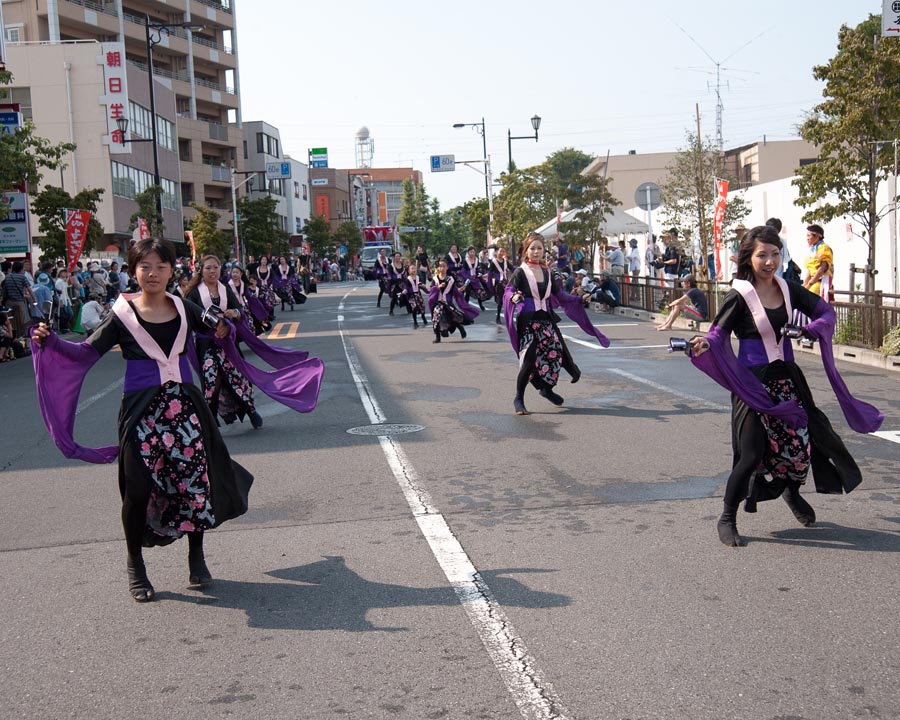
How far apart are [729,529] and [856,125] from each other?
45.2 feet

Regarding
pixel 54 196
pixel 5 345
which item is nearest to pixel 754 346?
pixel 5 345

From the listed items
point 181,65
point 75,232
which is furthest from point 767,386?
point 181,65

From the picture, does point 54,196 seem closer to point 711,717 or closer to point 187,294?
point 187,294

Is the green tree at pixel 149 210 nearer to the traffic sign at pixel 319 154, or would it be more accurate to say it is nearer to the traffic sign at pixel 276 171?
the traffic sign at pixel 276 171

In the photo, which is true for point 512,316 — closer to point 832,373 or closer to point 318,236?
point 832,373

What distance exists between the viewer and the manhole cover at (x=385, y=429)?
968cm

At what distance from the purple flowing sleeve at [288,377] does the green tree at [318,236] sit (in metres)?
85.3

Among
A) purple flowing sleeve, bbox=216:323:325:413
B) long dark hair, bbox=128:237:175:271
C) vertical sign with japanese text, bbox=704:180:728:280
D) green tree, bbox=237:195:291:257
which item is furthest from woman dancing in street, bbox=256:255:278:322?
green tree, bbox=237:195:291:257

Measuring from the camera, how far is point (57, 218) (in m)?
34.8

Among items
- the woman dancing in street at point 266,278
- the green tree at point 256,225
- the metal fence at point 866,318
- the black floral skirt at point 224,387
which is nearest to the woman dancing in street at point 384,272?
the woman dancing in street at point 266,278

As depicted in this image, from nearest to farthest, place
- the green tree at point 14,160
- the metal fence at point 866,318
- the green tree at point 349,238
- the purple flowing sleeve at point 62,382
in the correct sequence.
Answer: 1. the purple flowing sleeve at point 62,382
2. the metal fence at point 866,318
3. the green tree at point 14,160
4. the green tree at point 349,238

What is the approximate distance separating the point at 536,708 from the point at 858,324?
12953mm

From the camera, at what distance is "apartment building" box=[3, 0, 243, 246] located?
57.2 m

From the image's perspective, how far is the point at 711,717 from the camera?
3.55 metres
